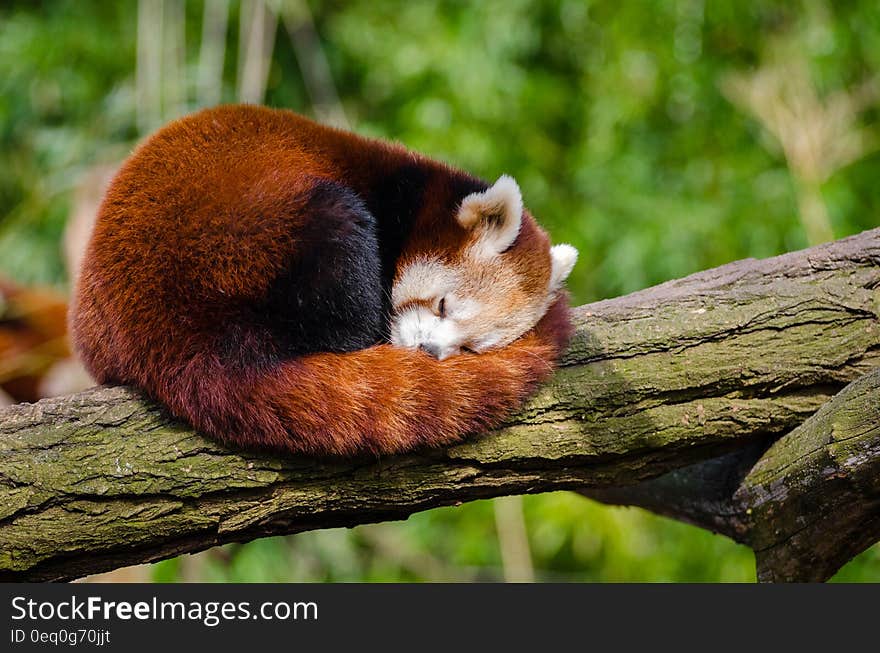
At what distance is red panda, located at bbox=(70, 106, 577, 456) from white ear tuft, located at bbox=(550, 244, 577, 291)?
0.31 meters

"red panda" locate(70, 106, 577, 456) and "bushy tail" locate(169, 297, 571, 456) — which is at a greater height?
"red panda" locate(70, 106, 577, 456)

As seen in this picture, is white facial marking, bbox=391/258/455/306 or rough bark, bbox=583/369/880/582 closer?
rough bark, bbox=583/369/880/582

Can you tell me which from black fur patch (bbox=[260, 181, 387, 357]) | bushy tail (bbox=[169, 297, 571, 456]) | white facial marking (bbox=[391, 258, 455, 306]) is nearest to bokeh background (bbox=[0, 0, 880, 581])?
white facial marking (bbox=[391, 258, 455, 306])

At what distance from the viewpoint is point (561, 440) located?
204 cm

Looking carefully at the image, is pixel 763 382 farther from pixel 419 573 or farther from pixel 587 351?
pixel 419 573

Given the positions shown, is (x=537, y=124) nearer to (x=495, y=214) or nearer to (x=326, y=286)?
(x=495, y=214)

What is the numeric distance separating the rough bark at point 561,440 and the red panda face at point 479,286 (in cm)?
19

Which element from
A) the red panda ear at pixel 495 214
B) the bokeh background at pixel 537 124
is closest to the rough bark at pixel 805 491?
the red panda ear at pixel 495 214

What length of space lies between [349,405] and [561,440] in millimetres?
495

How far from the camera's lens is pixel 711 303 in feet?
7.47

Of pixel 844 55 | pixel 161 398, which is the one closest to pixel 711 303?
pixel 161 398

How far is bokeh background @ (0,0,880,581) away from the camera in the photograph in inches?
167

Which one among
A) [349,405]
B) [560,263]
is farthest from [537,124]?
[349,405]

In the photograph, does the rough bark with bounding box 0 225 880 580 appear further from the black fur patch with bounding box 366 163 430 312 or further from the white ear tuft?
the black fur patch with bounding box 366 163 430 312
